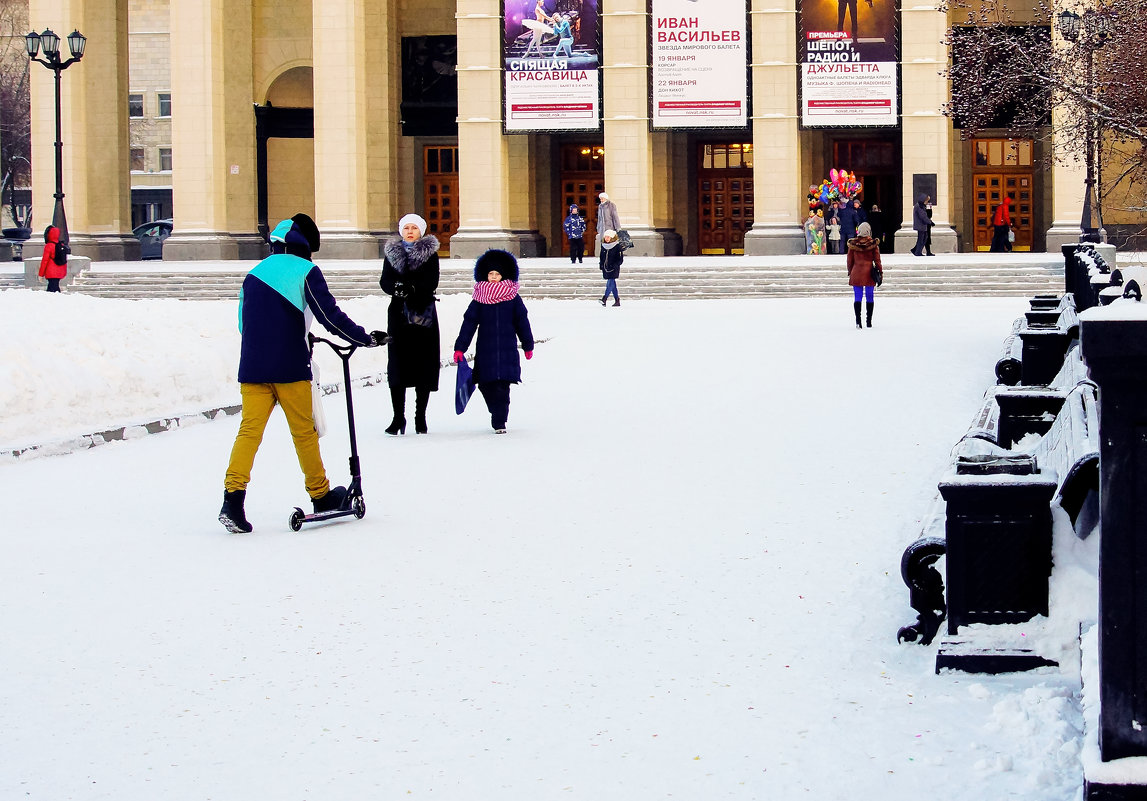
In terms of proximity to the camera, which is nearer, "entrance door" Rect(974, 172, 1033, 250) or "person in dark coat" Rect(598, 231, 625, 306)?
"person in dark coat" Rect(598, 231, 625, 306)

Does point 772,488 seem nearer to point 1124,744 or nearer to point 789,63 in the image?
point 1124,744

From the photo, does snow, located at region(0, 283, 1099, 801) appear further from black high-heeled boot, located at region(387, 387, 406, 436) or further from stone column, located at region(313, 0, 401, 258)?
stone column, located at region(313, 0, 401, 258)

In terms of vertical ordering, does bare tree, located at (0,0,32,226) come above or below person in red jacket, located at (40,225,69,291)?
above

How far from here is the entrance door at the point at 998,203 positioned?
158 ft

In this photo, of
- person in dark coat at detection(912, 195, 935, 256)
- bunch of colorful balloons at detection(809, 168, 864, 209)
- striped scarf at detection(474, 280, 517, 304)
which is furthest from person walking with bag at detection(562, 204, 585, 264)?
striped scarf at detection(474, 280, 517, 304)

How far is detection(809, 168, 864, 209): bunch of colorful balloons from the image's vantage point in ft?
139

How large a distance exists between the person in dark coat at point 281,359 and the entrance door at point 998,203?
1635 inches

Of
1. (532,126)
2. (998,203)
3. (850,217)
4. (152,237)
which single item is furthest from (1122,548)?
(152,237)

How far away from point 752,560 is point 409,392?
993cm

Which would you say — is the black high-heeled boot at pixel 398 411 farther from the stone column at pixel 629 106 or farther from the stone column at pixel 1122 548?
the stone column at pixel 629 106

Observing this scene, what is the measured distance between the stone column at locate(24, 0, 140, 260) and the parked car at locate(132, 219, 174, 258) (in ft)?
19.9

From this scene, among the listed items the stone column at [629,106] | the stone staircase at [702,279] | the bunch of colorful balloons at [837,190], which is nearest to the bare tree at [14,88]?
the stone staircase at [702,279]

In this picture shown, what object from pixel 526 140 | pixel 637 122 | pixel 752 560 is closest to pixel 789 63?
pixel 637 122

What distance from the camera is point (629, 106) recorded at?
44094 mm
